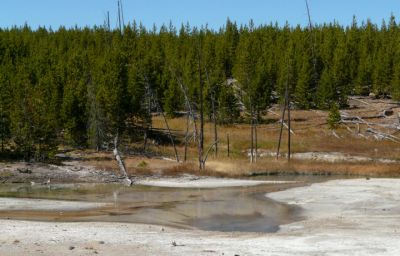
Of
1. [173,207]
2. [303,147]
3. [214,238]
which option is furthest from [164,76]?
[214,238]

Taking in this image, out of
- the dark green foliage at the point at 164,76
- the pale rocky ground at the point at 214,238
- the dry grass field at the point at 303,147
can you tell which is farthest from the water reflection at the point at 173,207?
the dark green foliage at the point at 164,76

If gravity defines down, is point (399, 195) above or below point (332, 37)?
below

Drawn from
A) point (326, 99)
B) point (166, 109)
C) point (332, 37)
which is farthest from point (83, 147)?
point (332, 37)

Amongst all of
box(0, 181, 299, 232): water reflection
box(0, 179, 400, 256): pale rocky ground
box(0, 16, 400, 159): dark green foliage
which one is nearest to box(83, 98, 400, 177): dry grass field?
box(0, 16, 400, 159): dark green foliage

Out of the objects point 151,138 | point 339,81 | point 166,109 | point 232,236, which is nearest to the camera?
point 232,236

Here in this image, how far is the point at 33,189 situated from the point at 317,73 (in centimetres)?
7948

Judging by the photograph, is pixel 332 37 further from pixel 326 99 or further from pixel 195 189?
pixel 195 189

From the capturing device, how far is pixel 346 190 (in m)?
41.7

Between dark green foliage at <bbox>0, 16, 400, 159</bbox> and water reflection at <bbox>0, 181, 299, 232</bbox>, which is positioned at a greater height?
dark green foliage at <bbox>0, 16, 400, 159</bbox>

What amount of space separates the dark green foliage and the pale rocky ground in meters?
34.2

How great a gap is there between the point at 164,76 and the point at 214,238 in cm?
8250

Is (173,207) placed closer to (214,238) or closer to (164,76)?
(214,238)

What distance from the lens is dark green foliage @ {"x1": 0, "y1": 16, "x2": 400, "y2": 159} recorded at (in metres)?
66.2

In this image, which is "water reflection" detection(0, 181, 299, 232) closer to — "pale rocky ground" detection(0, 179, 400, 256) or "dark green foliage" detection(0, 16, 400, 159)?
"pale rocky ground" detection(0, 179, 400, 256)
